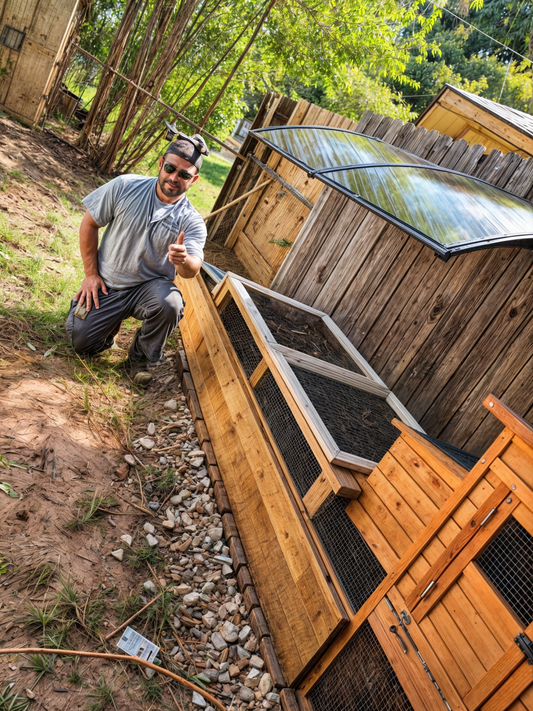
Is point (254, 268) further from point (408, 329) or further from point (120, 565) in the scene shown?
point (120, 565)

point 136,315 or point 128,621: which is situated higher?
point 136,315

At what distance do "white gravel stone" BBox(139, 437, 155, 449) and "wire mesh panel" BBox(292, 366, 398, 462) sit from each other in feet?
3.54

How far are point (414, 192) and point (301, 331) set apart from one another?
1348 mm

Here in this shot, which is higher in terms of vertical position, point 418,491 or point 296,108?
point 296,108

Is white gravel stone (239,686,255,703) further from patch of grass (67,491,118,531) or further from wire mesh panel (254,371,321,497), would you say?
patch of grass (67,491,118,531)

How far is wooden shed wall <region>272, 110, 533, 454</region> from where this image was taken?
10.4ft

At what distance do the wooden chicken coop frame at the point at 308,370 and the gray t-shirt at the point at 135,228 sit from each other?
0.54 meters

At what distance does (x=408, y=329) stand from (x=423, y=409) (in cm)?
63

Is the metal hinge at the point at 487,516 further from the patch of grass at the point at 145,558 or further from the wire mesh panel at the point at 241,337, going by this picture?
the wire mesh panel at the point at 241,337

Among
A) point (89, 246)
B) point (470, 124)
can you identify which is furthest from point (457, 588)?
point (470, 124)

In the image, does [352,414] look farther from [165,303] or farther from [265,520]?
[165,303]

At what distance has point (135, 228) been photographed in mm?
3604

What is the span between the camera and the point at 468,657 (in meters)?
1.58

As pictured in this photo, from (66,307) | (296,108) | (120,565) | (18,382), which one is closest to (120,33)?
(296,108)
